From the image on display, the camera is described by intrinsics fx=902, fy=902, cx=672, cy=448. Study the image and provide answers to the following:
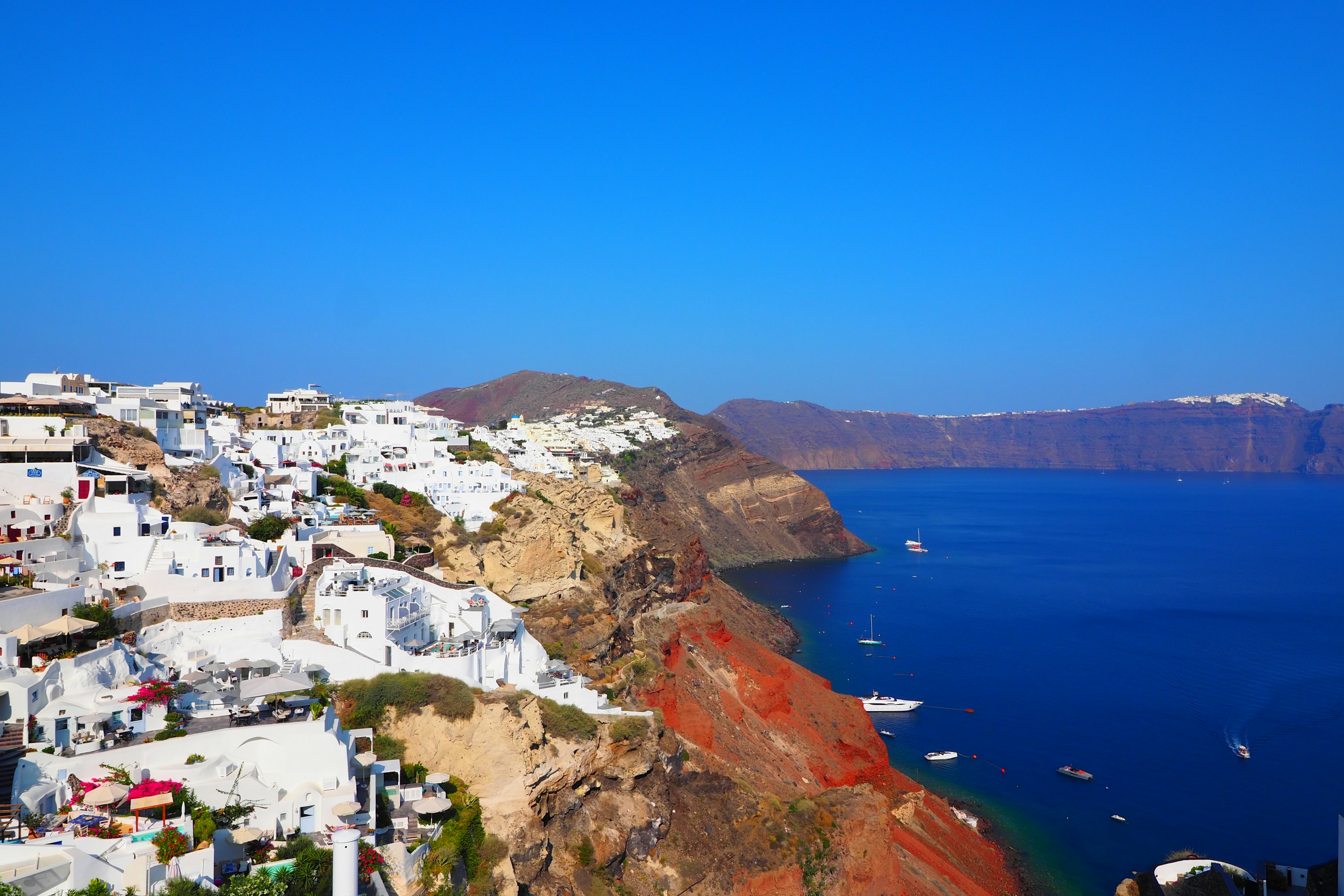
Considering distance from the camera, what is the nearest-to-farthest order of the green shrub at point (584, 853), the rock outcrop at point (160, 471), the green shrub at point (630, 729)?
the green shrub at point (584, 853) → the green shrub at point (630, 729) → the rock outcrop at point (160, 471)

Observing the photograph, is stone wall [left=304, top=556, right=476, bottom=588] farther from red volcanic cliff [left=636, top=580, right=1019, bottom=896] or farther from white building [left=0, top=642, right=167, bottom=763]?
red volcanic cliff [left=636, top=580, right=1019, bottom=896]

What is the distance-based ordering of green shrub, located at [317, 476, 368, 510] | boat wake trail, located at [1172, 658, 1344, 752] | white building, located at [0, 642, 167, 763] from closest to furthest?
white building, located at [0, 642, 167, 763] < green shrub, located at [317, 476, 368, 510] < boat wake trail, located at [1172, 658, 1344, 752]

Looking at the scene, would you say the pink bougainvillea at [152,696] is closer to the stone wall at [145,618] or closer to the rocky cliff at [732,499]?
the stone wall at [145,618]

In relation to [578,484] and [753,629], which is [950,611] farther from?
[578,484]

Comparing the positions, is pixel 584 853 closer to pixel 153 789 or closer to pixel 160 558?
pixel 153 789

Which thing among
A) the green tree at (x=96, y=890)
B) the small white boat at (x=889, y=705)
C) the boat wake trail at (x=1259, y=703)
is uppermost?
the green tree at (x=96, y=890)

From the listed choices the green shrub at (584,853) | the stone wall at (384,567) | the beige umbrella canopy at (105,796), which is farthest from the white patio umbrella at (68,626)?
the green shrub at (584,853)

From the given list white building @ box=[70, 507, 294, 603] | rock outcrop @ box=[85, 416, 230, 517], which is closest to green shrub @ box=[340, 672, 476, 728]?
white building @ box=[70, 507, 294, 603]

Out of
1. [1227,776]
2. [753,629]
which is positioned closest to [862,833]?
[1227,776]
